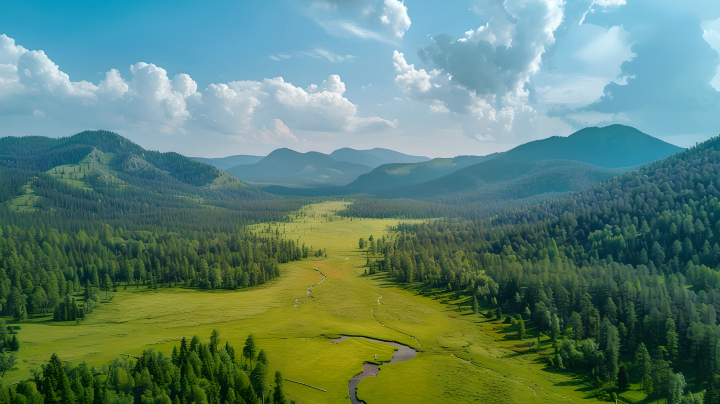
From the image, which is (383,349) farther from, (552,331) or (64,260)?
(64,260)

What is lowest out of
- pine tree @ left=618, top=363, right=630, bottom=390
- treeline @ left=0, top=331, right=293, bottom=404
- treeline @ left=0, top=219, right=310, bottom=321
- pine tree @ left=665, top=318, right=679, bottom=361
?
pine tree @ left=618, top=363, right=630, bottom=390

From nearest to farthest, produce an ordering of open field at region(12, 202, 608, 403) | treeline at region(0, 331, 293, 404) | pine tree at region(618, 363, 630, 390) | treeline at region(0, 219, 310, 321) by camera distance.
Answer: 1. treeline at region(0, 331, 293, 404)
2. pine tree at region(618, 363, 630, 390)
3. open field at region(12, 202, 608, 403)
4. treeline at region(0, 219, 310, 321)

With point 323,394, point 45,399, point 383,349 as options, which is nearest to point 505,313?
point 383,349

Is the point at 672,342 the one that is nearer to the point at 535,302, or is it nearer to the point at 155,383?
the point at 535,302

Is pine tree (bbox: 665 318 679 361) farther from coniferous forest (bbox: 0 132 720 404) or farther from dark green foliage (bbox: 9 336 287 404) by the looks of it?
dark green foliage (bbox: 9 336 287 404)

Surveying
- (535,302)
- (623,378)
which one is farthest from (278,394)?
(535,302)

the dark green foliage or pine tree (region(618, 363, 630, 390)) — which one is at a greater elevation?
the dark green foliage

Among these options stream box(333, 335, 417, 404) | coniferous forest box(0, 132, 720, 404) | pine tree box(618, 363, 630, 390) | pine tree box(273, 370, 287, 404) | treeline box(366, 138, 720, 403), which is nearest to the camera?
coniferous forest box(0, 132, 720, 404)

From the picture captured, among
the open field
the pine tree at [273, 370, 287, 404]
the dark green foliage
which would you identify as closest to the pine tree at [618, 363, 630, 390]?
the open field
